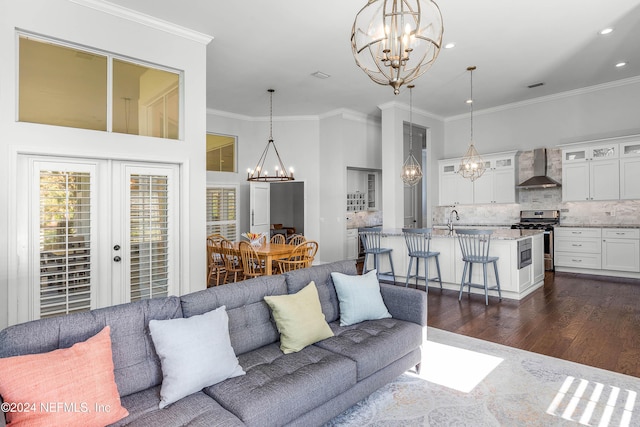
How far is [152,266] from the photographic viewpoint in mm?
4121

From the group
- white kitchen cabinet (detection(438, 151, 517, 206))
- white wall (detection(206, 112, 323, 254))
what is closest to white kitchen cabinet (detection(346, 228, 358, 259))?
white wall (detection(206, 112, 323, 254))

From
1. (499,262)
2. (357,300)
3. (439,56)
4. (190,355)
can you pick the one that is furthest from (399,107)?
(190,355)

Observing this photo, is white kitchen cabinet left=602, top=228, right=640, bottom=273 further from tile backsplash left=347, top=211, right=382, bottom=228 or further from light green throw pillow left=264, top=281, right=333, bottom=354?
light green throw pillow left=264, top=281, right=333, bottom=354

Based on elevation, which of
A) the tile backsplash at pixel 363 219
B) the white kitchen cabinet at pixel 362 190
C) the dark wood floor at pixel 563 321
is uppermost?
the white kitchen cabinet at pixel 362 190

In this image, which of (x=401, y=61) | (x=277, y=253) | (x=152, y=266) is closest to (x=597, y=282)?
(x=277, y=253)

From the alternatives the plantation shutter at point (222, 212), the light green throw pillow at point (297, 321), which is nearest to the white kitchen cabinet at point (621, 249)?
Result: the light green throw pillow at point (297, 321)

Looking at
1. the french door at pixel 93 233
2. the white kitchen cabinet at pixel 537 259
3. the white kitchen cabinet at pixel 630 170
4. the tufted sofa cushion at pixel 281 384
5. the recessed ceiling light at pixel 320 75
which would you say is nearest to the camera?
the tufted sofa cushion at pixel 281 384

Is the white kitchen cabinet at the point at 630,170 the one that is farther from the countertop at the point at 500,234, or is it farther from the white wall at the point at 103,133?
the white wall at the point at 103,133

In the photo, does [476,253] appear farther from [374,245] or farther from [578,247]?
[578,247]

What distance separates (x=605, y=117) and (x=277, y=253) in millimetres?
6722

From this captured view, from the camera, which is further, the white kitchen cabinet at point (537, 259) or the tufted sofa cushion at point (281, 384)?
the white kitchen cabinet at point (537, 259)

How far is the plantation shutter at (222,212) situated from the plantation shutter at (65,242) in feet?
13.4

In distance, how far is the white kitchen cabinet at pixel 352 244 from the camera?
8580mm

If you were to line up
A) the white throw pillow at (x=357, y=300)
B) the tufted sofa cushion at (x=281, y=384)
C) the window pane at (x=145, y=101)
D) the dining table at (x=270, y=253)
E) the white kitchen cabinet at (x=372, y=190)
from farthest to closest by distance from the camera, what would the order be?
1. the white kitchen cabinet at (x=372, y=190)
2. the dining table at (x=270, y=253)
3. the window pane at (x=145, y=101)
4. the white throw pillow at (x=357, y=300)
5. the tufted sofa cushion at (x=281, y=384)
